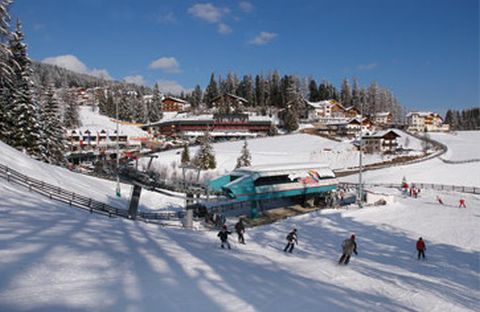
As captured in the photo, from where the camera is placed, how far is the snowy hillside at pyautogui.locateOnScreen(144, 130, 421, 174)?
60969 millimetres

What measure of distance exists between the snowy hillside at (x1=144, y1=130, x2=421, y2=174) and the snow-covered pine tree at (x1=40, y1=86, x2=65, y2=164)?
1604cm

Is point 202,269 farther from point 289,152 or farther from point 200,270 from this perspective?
point 289,152

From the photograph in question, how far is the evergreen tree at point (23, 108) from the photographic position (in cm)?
3603

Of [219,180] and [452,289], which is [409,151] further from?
[452,289]

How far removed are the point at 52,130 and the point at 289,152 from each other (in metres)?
41.0

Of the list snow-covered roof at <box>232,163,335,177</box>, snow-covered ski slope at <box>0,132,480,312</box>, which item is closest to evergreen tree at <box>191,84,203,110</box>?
snow-covered roof at <box>232,163,335,177</box>

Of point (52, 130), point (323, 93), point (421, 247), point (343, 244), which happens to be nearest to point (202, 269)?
point (343, 244)

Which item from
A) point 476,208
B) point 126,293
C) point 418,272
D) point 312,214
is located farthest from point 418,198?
point 126,293

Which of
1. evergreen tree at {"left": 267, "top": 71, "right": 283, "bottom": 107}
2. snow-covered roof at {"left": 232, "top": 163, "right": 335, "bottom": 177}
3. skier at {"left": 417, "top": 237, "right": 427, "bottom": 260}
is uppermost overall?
evergreen tree at {"left": 267, "top": 71, "right": 283, "bottom": 107}

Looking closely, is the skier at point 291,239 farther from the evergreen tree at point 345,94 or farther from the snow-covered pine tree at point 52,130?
the evergreen tree at point 345,94

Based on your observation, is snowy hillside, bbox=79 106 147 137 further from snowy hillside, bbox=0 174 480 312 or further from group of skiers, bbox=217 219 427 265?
group of skiers, bbox=217 219 427 265

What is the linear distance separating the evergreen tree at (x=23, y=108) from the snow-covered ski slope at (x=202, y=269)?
2058 cm

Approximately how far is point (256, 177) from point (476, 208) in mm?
17739

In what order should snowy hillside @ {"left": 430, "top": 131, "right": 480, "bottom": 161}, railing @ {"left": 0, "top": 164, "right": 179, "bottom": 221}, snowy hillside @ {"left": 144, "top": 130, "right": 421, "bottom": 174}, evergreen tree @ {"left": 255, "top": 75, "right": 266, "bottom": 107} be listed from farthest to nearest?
evergreen tree @ {"left": 255, "top": 75, "right": 266, "bottom": 107}
snowy hillside @ {"left": 430, "top": 131, "right": 480, "bottom": 161}
snowy hillside @ {"left": 144, "top": 130, "right": 421, "bottom": 174}
railing @ {"left": 0, "top": 164, "right": 179, "bottom": 221}
